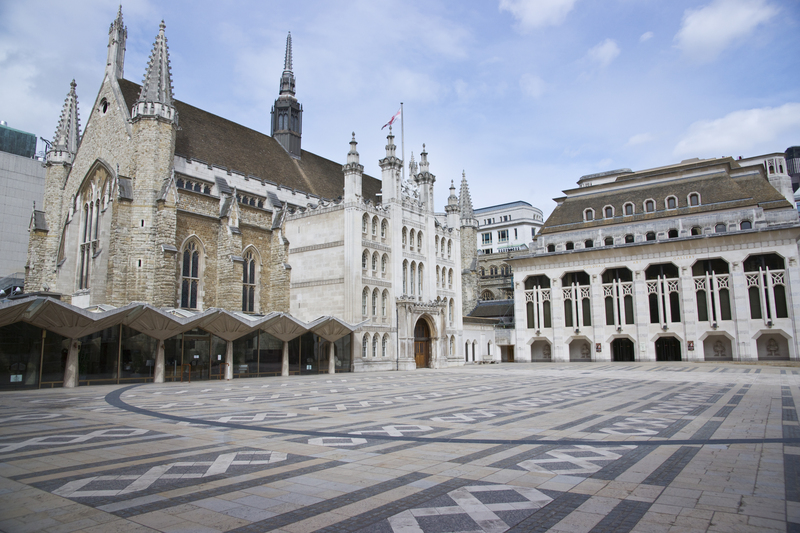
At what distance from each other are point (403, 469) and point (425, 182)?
134 feet

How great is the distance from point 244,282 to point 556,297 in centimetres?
3151

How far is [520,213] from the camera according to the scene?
110m

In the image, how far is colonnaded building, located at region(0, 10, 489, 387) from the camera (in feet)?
91.5

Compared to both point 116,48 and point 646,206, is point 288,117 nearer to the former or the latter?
point 116,48

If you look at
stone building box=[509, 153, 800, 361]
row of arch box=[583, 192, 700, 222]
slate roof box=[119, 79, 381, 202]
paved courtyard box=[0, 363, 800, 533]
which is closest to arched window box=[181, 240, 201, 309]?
slate roof box=[119, 79, 381, 202]

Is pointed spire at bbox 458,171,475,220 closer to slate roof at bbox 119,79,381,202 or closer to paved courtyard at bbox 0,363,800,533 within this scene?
slate roof at bbox 119,79,381,202


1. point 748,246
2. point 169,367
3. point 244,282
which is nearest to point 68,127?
point 244,282

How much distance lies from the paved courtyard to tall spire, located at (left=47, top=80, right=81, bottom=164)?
33354 millimetres

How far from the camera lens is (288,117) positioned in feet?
178

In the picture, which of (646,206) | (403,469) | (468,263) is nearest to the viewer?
(403,469)

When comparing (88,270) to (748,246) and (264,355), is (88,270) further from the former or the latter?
(748,246)

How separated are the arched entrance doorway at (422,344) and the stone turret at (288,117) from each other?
21769 mm

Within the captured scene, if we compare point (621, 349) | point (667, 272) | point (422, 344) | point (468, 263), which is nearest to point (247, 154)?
point (422, 344)

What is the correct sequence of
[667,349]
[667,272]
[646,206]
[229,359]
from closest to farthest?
[229,359] < [667,272] < [667,349] < [646,206]
